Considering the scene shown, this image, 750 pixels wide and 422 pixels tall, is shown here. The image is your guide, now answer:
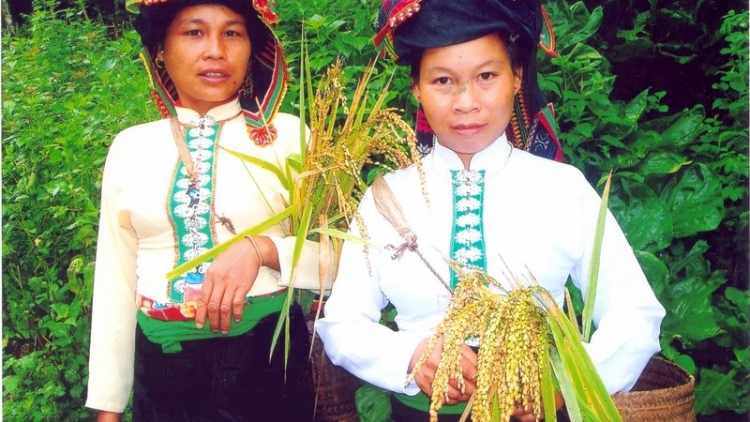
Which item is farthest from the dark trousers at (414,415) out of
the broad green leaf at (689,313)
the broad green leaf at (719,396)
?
the broad green leaf at (719,396)

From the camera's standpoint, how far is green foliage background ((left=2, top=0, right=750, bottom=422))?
2.27 m

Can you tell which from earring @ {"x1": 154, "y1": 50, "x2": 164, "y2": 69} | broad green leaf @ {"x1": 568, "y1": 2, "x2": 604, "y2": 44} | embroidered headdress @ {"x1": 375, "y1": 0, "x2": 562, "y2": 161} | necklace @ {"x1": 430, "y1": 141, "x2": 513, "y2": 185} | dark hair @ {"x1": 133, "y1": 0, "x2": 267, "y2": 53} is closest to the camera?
embroidered headdress @ {"x1": 375, "y1": 0, "x2": 562, "y2": 161}

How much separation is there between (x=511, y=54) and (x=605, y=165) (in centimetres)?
88

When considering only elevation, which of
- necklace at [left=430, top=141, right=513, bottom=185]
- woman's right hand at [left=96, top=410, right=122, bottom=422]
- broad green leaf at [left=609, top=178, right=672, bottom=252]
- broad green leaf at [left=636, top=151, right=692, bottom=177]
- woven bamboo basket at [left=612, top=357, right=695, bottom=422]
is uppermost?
broad green leaf at [left=636, top=151, right=692, bottom=177]

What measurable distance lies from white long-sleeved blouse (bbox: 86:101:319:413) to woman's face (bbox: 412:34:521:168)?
468 millimetres

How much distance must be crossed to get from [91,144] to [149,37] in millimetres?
901

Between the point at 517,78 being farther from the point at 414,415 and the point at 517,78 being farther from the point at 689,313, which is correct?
the point at 689,313

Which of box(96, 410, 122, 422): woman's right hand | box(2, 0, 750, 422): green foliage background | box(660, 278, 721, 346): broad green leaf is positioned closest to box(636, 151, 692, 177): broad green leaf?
box(2, 0, 750, 422): green foliage background

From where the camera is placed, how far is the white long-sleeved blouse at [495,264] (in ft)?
5.05

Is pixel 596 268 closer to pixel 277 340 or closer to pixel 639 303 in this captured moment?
pixel 639 303

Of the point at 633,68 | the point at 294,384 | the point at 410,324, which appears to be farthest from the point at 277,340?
the point at 633,68

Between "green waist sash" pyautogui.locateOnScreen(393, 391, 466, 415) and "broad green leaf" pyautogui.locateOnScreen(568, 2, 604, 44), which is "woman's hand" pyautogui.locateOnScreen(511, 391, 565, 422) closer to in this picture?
"green waist sash" pyautogui.locateOnScreen(393, 391, 466, 415)

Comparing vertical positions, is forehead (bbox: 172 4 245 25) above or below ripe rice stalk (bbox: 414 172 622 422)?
above

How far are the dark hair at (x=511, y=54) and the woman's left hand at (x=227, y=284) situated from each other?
59 cm
